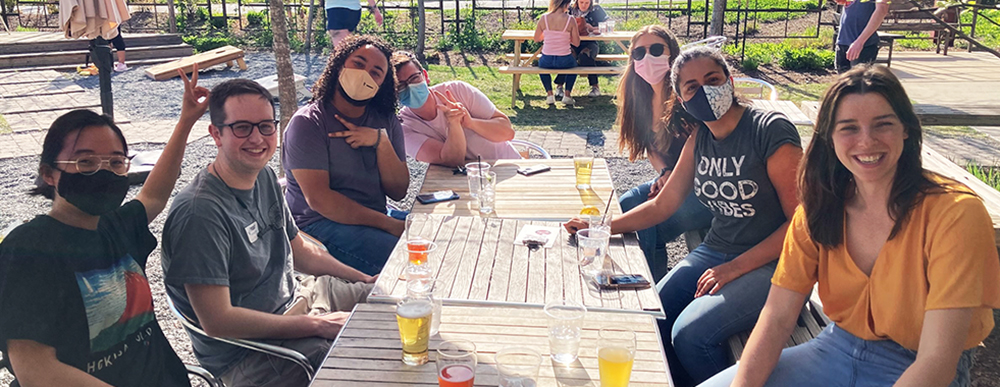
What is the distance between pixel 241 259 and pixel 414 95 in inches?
67.8

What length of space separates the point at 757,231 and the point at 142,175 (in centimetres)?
511

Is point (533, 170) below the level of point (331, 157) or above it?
below

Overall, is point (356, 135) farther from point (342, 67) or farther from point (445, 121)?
point (445, 121)

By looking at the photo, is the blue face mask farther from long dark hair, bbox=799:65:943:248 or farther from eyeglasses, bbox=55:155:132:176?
long dark hair, bbox=799:65:943:248

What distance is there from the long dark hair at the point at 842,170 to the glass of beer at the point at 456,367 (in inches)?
46.2

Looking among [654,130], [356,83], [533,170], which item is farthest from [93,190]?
[654,130]

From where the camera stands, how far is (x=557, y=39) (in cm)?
928

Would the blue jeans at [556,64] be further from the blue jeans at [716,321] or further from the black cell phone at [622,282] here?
the black cell phone at [622,282]

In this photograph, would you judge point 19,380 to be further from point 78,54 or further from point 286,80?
point 78,54

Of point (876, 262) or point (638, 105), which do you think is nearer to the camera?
point (876, 262)

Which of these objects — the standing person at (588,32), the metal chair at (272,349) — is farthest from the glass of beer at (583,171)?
the standing person at (588,32)

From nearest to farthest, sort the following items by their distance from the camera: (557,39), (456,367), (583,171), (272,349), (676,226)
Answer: (456,367), (272,349), (583,171), (676,226), (557,39)

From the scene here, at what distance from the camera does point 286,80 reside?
19.5 ft

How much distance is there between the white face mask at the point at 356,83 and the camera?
362cm
